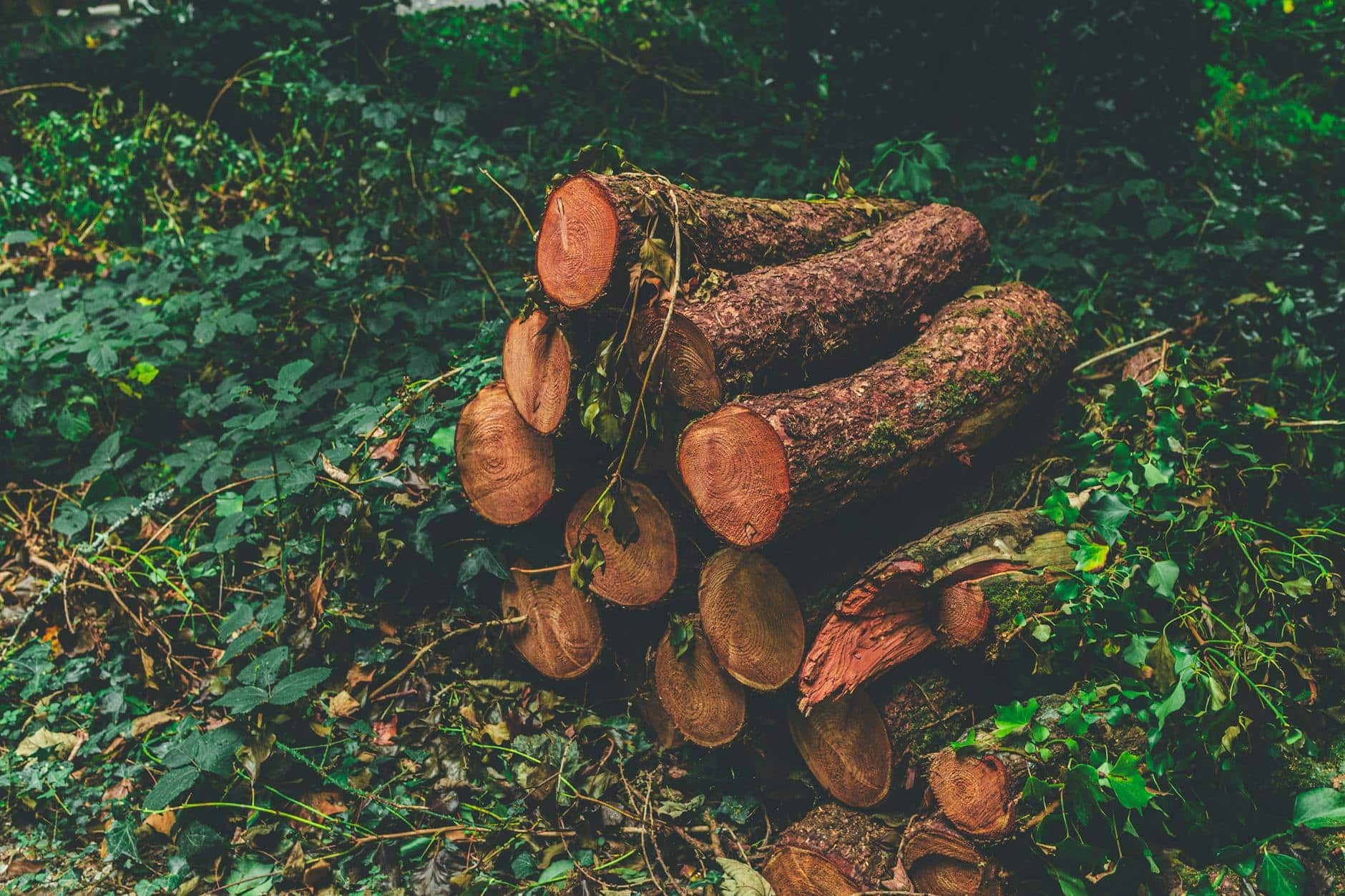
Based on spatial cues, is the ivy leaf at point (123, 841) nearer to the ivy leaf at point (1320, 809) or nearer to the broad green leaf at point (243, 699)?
the broad green leaf at point (243, 699)

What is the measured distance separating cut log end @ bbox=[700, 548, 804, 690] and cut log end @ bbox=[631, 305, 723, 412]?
41 cm

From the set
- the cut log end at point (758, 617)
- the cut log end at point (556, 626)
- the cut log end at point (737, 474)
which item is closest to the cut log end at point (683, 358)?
the cut log end at point (737, 474)

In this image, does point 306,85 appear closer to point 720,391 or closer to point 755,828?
point 720,391

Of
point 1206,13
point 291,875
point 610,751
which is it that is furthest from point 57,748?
point 1206,13

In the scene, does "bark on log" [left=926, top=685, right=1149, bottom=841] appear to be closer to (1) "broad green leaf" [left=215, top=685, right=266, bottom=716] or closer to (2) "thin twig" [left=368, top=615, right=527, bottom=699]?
(2) "thin twig" [left=368, top=615, right=527, bottom=699]

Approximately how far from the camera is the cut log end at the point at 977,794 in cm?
192

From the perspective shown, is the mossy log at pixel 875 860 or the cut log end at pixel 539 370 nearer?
the mossy log at pixel 875 860

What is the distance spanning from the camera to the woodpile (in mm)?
2053

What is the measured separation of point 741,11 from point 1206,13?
360 centimetres

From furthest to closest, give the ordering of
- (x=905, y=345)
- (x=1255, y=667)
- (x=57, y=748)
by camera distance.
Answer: (x=905, y=345) < (x=57, y=748) < (x=1255, y=667)

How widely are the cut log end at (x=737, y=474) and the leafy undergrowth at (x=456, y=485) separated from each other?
1.85 feet

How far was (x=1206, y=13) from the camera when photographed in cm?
468

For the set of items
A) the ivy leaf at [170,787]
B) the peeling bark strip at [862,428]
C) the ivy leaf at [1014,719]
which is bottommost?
the ivy leaf at [170,787]

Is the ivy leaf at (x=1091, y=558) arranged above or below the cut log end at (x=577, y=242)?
below
